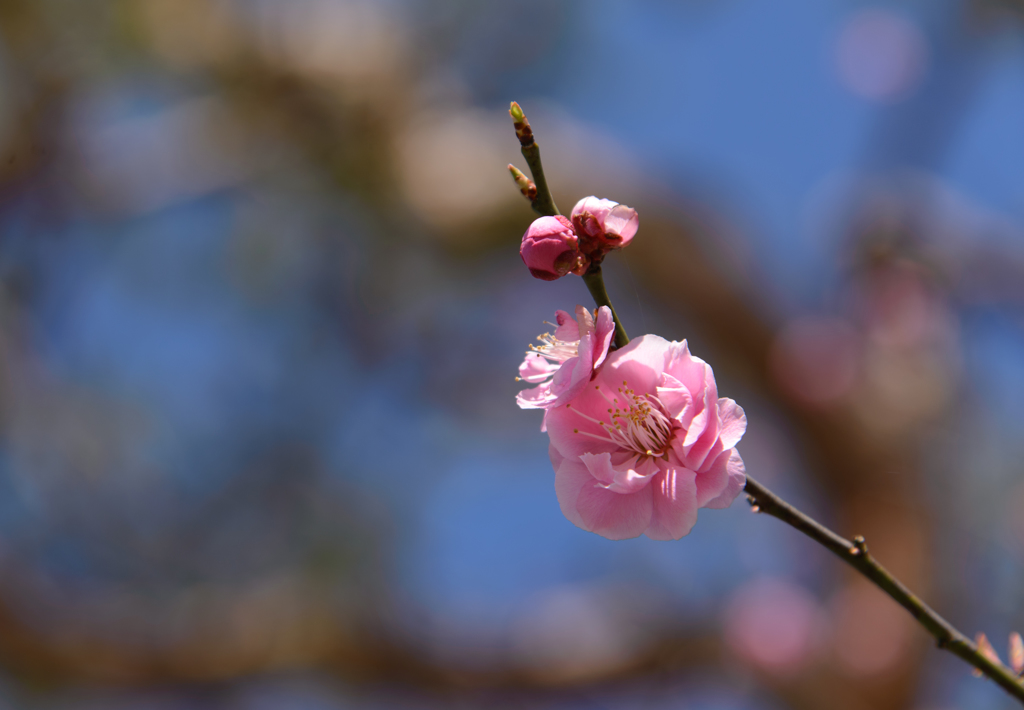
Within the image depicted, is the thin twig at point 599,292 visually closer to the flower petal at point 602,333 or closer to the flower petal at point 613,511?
the flower petal at point 602,333

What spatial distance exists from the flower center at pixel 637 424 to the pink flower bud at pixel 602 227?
111 mm

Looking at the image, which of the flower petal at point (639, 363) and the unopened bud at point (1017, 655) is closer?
the flower petal at point (639, 363)

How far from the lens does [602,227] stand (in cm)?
57

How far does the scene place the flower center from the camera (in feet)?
1.98

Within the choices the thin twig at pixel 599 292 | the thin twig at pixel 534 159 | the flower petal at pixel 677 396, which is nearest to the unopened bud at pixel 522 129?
the thin twig at pixel 534 159

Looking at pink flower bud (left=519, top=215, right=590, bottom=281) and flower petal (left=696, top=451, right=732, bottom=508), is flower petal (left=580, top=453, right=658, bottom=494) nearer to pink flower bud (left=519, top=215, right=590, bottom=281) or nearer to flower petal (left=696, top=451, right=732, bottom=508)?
flower petal (left=696, top=451, right=732, bottom=508)

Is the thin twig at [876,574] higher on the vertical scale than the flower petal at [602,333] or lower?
lower

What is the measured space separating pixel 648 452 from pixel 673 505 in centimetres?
8

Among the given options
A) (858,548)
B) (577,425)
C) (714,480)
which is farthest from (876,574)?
(577,425)

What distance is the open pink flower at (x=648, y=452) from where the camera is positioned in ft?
1.78

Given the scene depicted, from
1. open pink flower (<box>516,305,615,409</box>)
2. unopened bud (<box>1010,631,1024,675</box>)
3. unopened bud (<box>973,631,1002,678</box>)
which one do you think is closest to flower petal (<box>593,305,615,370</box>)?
open pink flower (<box>516,305,615,409</box>)

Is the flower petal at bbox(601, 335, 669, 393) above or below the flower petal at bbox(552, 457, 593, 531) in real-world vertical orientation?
above

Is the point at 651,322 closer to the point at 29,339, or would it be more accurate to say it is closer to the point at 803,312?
the point at 803,312

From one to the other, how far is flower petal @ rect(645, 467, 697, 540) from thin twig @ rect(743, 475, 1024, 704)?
0.15 feet
